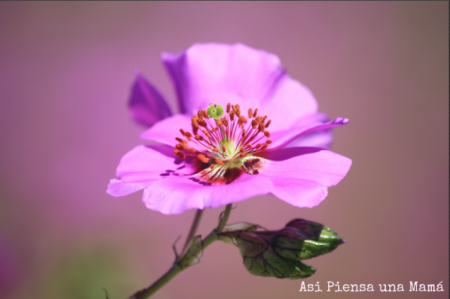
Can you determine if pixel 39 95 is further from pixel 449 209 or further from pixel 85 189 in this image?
pixel 449 209

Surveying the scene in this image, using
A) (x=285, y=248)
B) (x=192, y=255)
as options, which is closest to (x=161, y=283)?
(x=192, y=255)

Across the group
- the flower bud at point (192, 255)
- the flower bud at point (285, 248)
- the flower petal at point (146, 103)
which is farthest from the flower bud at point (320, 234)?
the flower petal at point (146, 103)

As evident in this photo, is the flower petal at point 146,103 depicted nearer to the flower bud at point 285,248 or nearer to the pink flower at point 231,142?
the pink flower at point 231,142

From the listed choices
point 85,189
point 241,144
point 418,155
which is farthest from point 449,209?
point 85,189

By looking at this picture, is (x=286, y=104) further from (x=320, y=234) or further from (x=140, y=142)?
(x=140, y=142)

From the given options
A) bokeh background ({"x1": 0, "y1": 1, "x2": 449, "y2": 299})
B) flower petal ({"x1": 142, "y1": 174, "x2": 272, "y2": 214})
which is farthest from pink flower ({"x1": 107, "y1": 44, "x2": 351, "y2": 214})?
bokeh background ({"x1": 0, "y1": 1, "x2": 449, "y2": 299})

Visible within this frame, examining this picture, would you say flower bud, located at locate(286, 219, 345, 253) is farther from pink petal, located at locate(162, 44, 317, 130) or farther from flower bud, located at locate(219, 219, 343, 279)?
pink petal, located at locate(162, 44, 317, 130)
